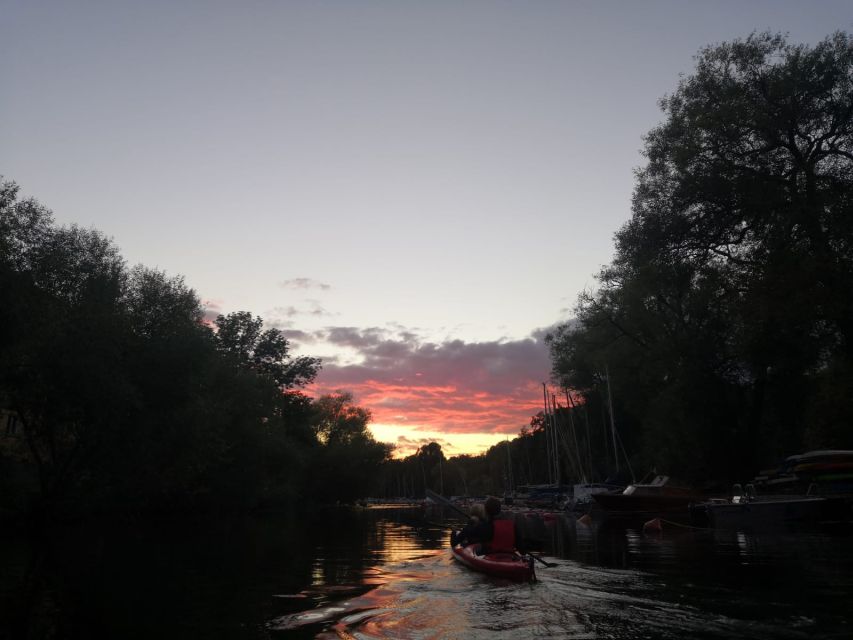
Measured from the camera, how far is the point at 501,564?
1363 centimetres

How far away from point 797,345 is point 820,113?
32.3 ft

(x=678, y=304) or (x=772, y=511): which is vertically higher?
(x=678, y=304)

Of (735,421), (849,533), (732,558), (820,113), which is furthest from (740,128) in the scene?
(735,421)

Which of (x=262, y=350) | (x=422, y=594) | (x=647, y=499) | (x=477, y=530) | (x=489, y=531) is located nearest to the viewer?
(x=422, y=594)

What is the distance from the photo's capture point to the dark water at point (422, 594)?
8672 millimetres

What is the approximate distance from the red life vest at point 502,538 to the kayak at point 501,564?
0.38 ft

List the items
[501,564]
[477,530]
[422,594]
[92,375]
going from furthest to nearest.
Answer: [92,375]
[477,530]
[501,564]
[422,594]

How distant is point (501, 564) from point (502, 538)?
87 cm

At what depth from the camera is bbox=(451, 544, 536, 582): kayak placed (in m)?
13.1

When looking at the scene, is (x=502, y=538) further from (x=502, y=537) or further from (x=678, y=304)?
(x=678, y=304)

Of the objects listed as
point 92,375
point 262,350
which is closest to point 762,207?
point 92,375

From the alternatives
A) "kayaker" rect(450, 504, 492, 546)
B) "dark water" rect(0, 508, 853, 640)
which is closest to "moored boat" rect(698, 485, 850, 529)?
"dark water" rect(0, 508, 853, 640)

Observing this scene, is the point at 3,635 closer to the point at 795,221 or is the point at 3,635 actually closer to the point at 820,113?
the point at 795,221

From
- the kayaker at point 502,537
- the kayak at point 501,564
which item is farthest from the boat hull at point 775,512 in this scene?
the kayaker at point 502,537
